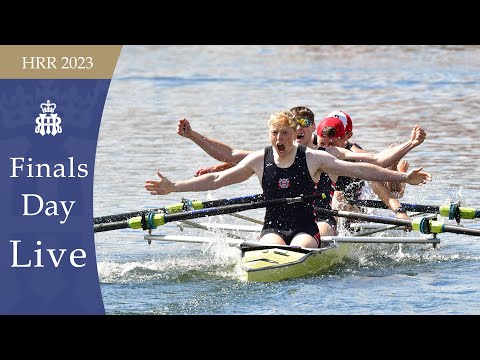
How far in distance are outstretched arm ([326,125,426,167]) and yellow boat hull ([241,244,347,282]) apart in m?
1.30

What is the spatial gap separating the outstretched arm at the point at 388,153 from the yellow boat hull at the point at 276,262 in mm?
1304

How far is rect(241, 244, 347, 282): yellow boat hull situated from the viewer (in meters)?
10.3

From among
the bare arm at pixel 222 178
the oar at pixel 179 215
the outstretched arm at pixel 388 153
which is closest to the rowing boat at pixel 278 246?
the oar at pixel 179 215

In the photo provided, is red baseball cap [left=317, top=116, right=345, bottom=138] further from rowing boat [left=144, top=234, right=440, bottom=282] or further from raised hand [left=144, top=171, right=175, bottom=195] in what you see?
raised hand [left=144, top=171, right=175, bottom=195]

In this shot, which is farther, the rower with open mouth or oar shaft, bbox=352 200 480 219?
oar shaft, bbox=352 200 480 219

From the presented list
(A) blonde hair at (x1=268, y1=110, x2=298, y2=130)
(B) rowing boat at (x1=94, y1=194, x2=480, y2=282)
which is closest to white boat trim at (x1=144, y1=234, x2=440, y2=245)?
(B) rowing boat at (x1=94, y1=194, x2=480, y2=282)

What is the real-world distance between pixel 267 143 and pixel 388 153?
779 cm

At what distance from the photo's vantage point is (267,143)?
19141 millimetres

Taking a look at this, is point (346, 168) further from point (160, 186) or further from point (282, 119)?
point (160, 186)

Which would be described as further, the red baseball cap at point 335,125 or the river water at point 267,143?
the red baseball cap at point 335,125

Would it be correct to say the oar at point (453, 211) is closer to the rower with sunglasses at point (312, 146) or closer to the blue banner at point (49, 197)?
the rower with sunglasses at point (312, 146)

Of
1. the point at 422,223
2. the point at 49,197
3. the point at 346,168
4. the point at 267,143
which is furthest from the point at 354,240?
the point at 267,143

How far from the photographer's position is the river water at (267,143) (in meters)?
10.2
